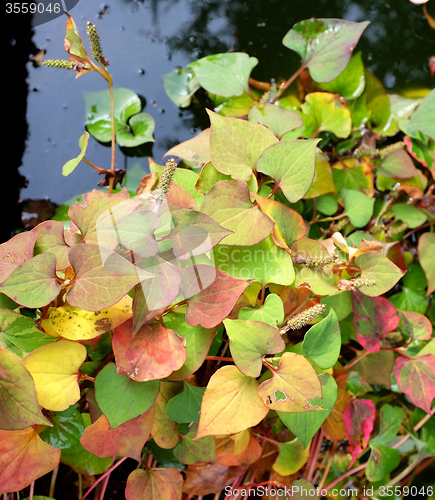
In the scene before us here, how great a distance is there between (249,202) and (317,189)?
25 cm

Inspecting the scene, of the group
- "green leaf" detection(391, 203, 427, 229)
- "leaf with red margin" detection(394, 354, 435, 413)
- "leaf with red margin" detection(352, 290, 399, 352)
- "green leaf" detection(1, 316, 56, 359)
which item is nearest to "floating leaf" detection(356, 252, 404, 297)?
"leaf with red margin" detection(352, 290, 399, 352)

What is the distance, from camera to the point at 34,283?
446 millimetres

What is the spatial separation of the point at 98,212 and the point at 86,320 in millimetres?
146

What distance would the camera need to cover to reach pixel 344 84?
79 centimetres

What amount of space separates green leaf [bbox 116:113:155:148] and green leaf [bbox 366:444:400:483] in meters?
0.77

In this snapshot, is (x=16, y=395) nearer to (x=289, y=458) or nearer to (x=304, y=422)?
(x=304, y=422)

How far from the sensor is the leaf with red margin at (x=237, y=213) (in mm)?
487

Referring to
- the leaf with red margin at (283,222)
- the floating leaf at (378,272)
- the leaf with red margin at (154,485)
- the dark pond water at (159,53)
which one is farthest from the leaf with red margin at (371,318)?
the dark pond water at (159,53)

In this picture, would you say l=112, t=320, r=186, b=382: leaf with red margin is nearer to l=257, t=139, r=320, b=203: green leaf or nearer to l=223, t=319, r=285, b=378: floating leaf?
l=223, t=319, r=285, b=378: floating leaf

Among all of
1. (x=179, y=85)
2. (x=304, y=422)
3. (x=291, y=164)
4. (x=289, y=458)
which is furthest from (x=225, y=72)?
(x=289, y=458)

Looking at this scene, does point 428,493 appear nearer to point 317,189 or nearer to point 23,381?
point 317,189

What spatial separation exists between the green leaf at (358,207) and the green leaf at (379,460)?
→ 1.46 feet

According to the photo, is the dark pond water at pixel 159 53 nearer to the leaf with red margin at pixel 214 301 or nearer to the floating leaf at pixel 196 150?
the floating leaf at pixel 196 150

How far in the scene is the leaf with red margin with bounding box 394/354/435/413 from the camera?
58 centimetres
